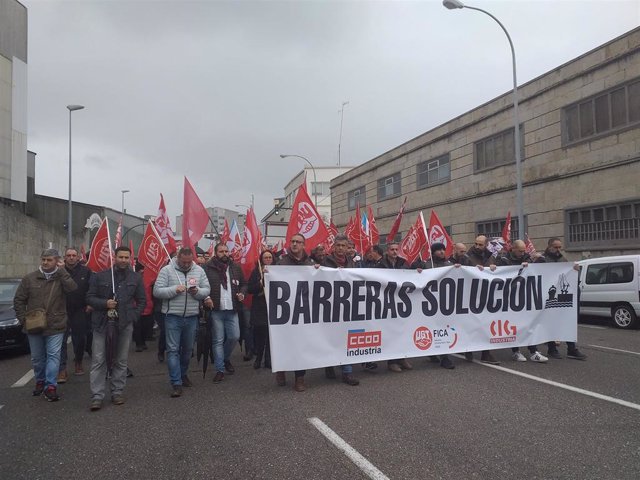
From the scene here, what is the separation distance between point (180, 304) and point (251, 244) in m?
2.11

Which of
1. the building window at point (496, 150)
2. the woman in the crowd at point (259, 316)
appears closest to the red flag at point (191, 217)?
the woman in the crowd at point (259, 316)

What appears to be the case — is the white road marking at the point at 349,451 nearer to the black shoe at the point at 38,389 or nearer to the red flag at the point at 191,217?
the black shoe at the point at 38,389

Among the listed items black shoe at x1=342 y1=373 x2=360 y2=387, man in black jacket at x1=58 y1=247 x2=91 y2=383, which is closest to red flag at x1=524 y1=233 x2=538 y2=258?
black shoe at x1=342 y1=373 x2=360 y2=387

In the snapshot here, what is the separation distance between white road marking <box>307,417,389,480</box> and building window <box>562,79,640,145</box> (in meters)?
16.5

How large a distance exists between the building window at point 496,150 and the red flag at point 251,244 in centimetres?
1695

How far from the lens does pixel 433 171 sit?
2773 centimetres

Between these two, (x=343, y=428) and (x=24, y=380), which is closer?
(x=343, y=428)

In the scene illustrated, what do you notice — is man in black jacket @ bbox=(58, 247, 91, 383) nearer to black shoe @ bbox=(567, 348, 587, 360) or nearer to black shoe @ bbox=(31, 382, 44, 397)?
black shoe @ bbox=(31, 382, 44, 397)

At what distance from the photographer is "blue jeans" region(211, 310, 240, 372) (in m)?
6.35

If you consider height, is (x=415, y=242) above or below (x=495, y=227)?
below

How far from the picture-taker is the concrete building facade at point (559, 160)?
16234 mm

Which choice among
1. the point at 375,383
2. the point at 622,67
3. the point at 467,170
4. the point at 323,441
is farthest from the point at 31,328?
the point at 467,170

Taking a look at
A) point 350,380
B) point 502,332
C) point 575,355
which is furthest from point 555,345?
point 350,380

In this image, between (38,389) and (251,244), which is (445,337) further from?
(38,389)
